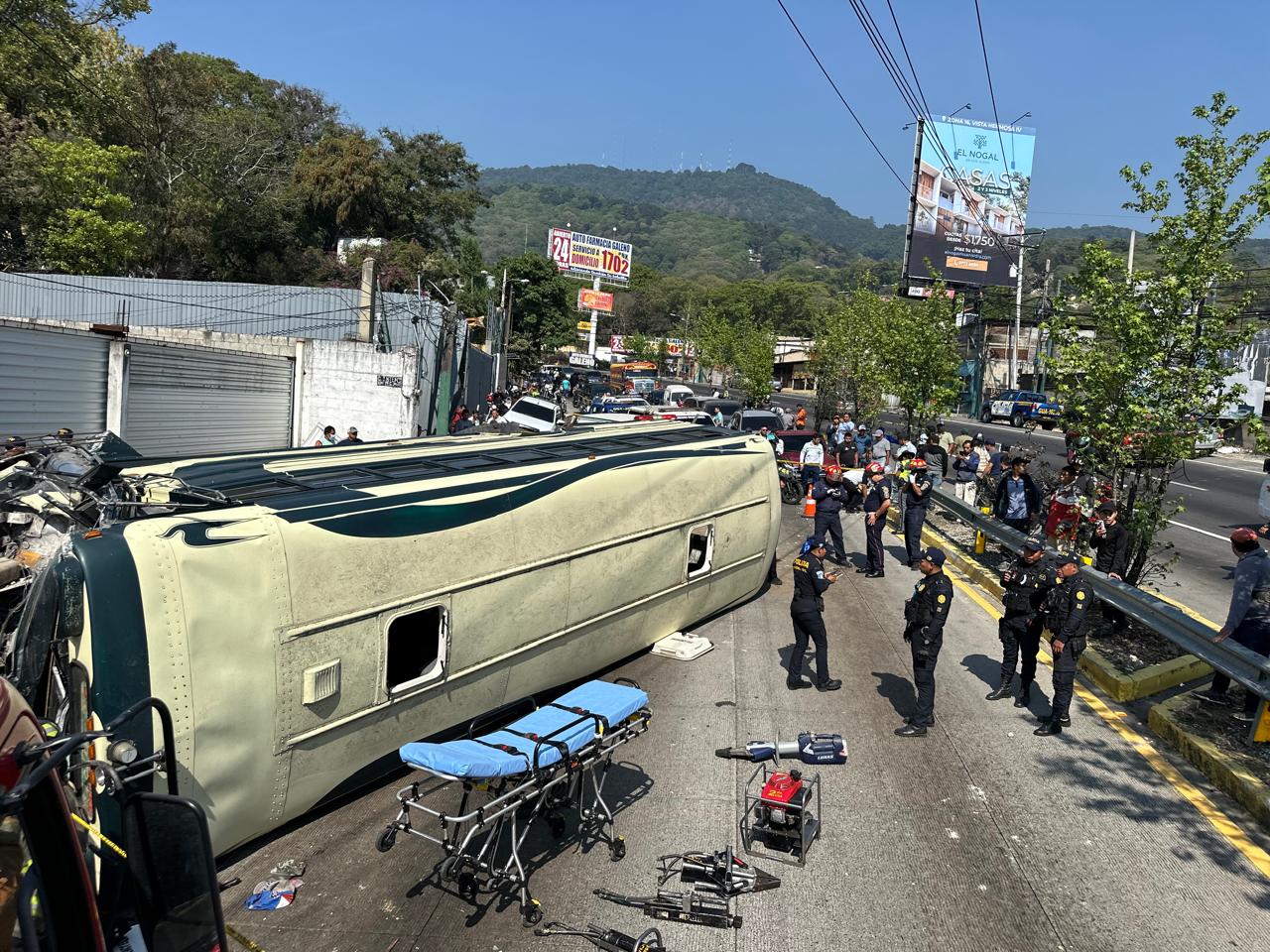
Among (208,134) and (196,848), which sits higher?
(208,134)

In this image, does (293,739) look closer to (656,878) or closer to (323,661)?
(323,661)

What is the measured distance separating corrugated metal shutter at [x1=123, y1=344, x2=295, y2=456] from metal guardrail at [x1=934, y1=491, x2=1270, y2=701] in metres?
14.3

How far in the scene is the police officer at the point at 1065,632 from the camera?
338 inches

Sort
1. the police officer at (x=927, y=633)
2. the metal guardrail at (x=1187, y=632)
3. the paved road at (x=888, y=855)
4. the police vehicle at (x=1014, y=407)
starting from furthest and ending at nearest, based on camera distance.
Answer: the police vehicle at (x=1014, y=407), the police officer at (x=927, y=633), the metal guardrail at (x=1187, y=632), the paved road at (x=888, y=855)

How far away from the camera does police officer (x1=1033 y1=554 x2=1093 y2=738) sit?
338 inches

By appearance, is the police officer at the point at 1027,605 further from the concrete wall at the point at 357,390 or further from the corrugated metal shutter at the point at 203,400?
the concrete wall at the point at 357,390

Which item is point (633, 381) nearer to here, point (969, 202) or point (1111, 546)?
point (969, 202)

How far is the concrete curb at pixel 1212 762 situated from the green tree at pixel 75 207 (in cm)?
3343

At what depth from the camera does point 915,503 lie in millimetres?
15234

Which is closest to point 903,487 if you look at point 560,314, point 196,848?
point 196,848

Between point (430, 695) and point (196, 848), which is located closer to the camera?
point (196, 848)

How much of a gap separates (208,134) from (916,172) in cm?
3816

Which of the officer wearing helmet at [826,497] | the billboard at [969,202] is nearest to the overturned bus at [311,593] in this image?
the officer wearing helmet at [826,497]

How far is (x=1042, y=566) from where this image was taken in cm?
918
